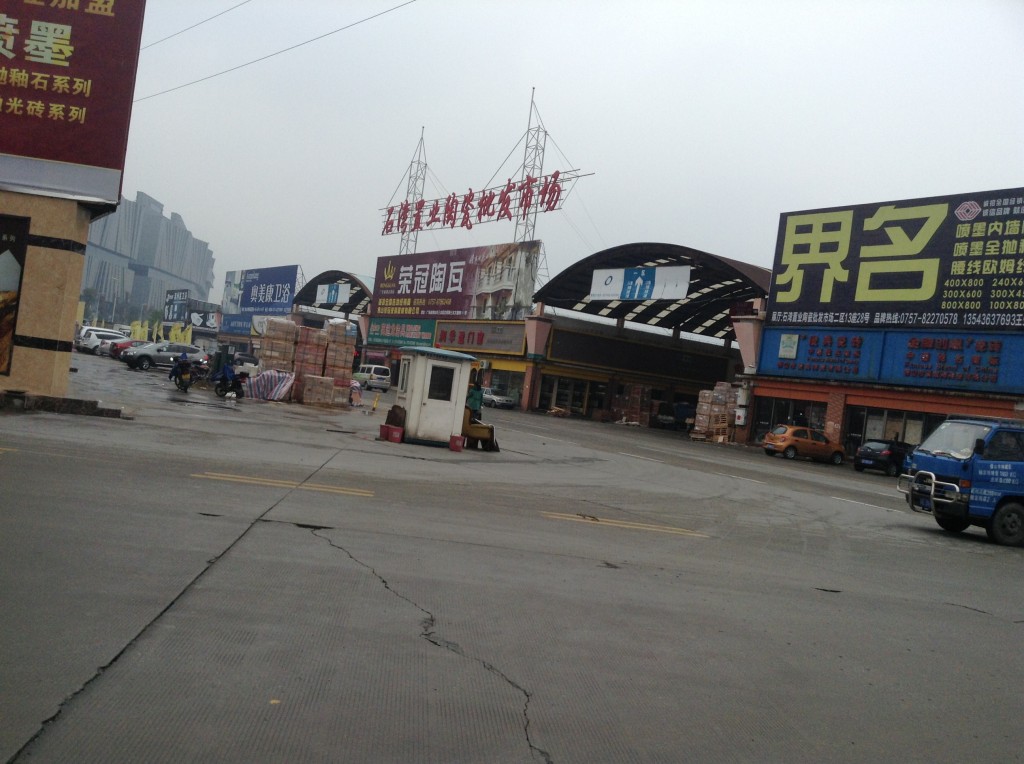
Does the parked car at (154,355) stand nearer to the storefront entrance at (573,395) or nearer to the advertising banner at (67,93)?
the storefront entrance at (573,395)

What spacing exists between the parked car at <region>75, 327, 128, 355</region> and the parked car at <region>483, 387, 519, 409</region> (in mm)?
25959

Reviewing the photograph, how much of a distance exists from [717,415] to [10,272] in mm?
36542

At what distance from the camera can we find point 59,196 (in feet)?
60.3

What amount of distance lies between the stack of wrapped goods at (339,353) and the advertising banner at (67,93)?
50.9ft

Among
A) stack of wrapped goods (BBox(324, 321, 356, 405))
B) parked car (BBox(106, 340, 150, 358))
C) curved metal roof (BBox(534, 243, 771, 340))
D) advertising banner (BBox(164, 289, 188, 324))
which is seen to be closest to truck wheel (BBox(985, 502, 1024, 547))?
stack of wrapped goods (BBox(324, 321, 356, 405))

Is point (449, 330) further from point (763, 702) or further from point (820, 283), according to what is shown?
point (763, 702)

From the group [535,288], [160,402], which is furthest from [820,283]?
[160,402]

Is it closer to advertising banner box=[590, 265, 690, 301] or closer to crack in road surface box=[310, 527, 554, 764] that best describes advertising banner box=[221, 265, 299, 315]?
advertising banner box=[590, 265, 690, 301]

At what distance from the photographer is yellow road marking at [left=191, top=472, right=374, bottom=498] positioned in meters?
11.3

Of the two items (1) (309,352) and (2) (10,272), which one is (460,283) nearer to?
(1) (309,352)

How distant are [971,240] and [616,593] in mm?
35850

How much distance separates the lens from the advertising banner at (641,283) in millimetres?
50094

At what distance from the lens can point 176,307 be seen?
12850 cm

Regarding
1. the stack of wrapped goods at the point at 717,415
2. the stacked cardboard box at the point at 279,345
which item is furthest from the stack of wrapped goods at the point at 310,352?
the stack of wrapped goods at the point at 717,415
